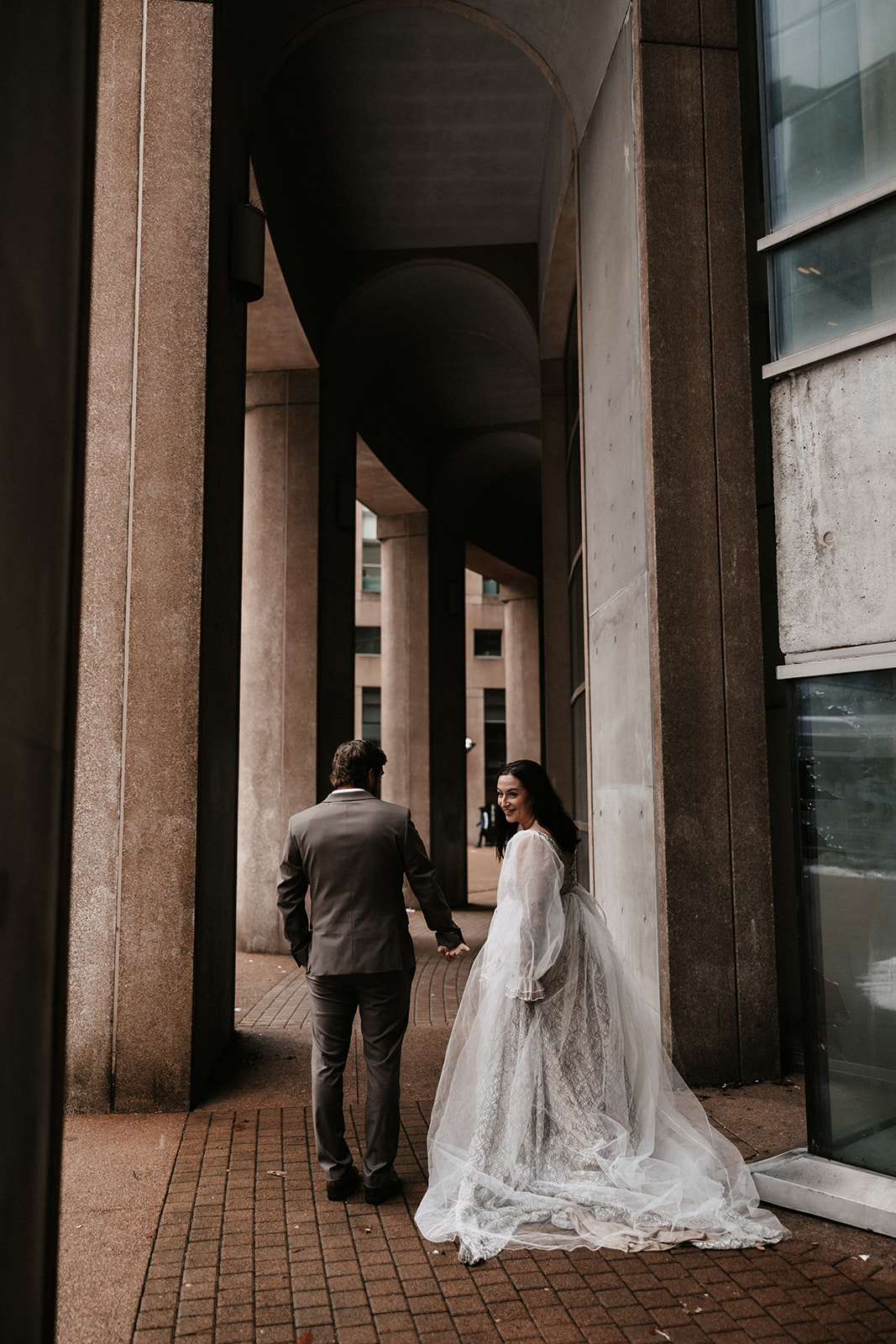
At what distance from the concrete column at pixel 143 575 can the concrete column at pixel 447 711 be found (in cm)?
1099

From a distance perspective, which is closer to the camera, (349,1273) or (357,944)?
(349,1273)

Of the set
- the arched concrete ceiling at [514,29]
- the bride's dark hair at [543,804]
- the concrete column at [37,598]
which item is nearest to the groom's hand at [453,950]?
the bride's dark hair at [543,804]

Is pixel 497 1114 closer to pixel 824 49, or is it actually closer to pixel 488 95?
pixel 824 49

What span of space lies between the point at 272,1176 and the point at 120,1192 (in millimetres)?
665

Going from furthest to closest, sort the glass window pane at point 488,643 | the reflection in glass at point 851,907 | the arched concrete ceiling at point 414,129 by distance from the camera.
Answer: the glass window pane at point 488,643 → the arched concrete ceiling at point 414,129 → the reflection in glass at point 851,907

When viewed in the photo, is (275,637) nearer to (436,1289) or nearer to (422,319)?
(422,319)

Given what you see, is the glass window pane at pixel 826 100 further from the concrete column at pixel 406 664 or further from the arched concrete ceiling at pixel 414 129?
the concrete column at pixel 406 664

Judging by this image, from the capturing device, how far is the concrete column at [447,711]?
1686cm

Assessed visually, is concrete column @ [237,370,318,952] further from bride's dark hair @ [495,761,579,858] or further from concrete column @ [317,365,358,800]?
bride's dark hair @ [495,761,579,858]

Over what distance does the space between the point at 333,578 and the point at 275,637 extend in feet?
3.84

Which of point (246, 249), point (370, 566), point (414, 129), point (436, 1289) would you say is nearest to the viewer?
point (436, 1289)

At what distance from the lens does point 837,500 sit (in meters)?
4.48

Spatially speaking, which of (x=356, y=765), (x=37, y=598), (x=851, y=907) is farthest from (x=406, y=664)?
(x=37, y=598)

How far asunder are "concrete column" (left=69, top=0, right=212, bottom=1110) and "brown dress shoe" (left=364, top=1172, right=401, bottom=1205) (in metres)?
1.68
